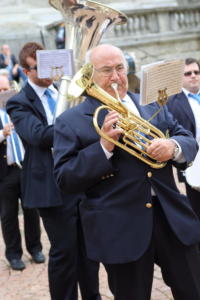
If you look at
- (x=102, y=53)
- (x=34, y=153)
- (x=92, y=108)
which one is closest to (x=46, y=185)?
(x=34, y=153)

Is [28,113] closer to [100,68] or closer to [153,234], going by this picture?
[100,68]

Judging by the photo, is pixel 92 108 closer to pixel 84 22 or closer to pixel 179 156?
pixel 179 156

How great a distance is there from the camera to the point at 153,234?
121 inches

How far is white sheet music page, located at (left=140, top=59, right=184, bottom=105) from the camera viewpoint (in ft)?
9.75

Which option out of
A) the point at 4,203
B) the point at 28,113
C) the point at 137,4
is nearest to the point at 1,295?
the point at 4,203

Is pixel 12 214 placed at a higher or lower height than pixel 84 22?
lower

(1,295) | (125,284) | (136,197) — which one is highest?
(136,197)

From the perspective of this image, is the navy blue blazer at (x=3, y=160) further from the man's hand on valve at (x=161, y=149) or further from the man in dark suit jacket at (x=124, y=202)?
the man's hand on valve at (x=161, y=149)

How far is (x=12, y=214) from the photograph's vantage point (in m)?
5.77

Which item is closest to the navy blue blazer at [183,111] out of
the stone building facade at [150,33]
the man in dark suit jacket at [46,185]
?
the man in dark suit jacket at [46,185]

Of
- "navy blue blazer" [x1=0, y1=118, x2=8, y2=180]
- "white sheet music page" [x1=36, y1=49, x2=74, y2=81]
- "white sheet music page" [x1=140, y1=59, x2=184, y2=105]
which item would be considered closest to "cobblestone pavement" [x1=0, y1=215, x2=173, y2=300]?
"navy blue blazer" [x1=0, y1=118, x2=8, y2=180]

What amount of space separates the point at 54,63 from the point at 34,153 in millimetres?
676

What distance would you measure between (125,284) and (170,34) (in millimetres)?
12181

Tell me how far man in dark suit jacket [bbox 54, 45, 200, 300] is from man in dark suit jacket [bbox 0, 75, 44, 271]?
2546mm
